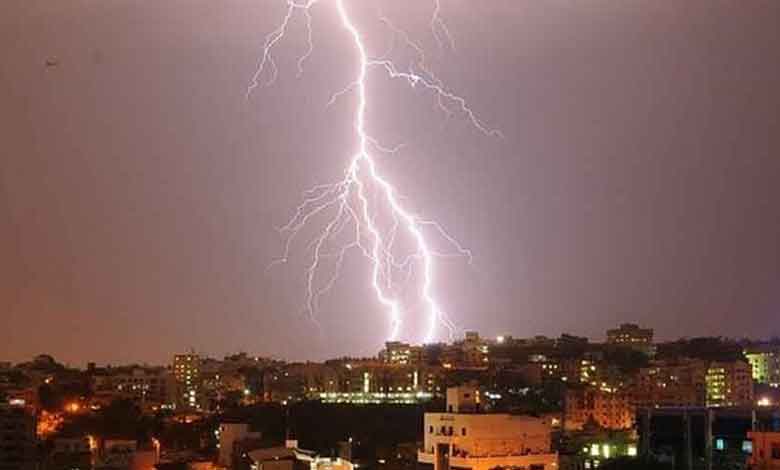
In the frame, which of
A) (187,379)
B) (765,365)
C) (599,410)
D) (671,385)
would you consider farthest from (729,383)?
(187,379)

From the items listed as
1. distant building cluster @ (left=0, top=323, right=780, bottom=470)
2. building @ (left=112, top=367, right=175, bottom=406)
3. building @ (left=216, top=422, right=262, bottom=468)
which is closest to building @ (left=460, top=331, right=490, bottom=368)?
distant building cluster @ (left=0, top=323, right=780, bottom=470)

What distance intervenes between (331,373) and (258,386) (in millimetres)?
2442

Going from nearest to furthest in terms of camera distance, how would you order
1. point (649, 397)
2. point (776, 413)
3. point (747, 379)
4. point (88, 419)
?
1. point (776, 413)
2. point (88, 419)
3. point (649, 397)
4. point (747, 379)

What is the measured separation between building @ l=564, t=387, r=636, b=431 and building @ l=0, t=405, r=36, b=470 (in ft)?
31.2

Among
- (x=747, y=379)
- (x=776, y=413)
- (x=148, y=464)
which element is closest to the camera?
(x=148, y=464)

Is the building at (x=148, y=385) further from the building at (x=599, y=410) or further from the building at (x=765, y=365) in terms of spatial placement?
the building at (x=765, y=365)

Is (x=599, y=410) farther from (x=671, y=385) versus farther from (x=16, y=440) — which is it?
(x=16, y=440)

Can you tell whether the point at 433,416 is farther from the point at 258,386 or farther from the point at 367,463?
the point at 258,386

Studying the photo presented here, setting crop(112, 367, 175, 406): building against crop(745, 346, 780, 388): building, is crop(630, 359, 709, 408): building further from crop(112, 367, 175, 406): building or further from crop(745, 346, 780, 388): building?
crop(112, 367, 175, 406): building

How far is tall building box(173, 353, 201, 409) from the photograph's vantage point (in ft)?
116

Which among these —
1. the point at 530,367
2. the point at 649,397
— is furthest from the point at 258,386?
the point at 649,397

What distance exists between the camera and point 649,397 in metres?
28.5

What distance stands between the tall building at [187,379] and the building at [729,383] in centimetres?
1270

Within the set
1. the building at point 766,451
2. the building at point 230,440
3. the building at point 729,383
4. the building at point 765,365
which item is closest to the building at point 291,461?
the building at point 230,440
